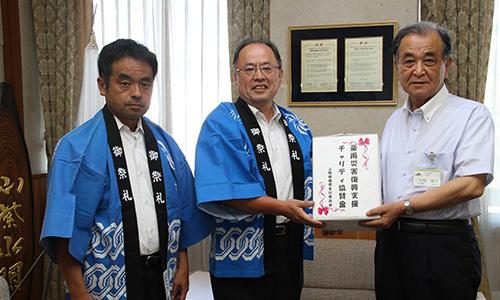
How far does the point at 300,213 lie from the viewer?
5.68 ft

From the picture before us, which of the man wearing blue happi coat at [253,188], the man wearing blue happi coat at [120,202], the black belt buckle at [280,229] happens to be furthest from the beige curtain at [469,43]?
the man wearing blue happi coat at [120,202]

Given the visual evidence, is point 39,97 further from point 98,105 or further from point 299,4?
point 299,4

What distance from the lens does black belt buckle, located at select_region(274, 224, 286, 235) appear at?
188cm

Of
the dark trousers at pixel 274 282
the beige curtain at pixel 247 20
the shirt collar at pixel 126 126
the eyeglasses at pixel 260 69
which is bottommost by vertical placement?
the dark trousers at pixel 274 282

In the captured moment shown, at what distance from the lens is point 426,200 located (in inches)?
65.8

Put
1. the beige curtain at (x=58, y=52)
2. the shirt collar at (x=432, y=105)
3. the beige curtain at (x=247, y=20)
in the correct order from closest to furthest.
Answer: the shirt collar at (x=432, y=105), the beige curtain at (x=247, y=20), the beige curtain at (x=58, y=52)

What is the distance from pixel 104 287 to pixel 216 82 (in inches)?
84.3

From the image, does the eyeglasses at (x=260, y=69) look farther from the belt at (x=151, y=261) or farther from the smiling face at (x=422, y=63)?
the belt at (x=151, y=261)

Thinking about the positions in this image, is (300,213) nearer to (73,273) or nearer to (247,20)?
(73,273)

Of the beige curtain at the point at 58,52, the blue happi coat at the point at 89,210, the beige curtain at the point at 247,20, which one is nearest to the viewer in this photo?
the blue happi coat at the point at 89,210

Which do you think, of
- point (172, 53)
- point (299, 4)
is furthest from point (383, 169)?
point (172, 53)

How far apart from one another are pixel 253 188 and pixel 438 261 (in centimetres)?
70

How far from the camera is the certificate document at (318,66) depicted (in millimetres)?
3072

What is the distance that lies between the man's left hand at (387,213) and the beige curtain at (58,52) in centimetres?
270
